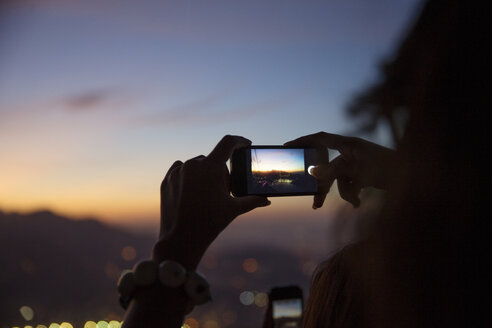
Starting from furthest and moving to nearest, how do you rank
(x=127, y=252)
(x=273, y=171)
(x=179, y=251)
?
1. (x=127, y=252)
2. (x=273, y=171)
3. (x=179, y=251)

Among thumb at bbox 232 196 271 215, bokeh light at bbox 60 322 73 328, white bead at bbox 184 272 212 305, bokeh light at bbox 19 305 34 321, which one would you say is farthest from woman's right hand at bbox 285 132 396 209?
bokeh light at bbox 19 305 34 321

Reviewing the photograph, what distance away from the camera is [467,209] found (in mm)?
445

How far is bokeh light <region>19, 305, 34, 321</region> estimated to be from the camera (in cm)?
236

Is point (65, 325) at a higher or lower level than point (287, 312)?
lower

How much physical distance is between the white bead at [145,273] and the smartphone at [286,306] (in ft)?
2.84

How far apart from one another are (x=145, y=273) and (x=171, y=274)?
5 cm

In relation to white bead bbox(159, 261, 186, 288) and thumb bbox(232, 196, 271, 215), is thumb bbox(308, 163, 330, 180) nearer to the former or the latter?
thumb bbox(232, 196, 271, 215)

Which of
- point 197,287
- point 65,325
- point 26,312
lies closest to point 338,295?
point 197,287

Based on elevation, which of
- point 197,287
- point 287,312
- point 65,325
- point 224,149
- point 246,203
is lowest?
point 65,325

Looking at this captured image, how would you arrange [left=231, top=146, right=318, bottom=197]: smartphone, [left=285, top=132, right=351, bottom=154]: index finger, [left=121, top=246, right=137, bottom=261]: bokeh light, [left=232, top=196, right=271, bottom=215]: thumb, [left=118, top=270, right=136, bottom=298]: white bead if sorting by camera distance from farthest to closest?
[left=121, top=246, right=137, bottom=261]: bokeh light
[left=285, top=132, right=351, bottom=154]: index finger
[left=231, top=146, right=318, bottom=197]: smartphone
[left=232, top=196, right=271, bottom=215]: thumb
[left=118, top=270, right=136, bottom=298]: white bead

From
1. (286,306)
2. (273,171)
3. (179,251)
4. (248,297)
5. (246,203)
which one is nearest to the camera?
(179,251)

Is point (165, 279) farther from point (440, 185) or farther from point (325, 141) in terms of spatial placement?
point (325, 141)

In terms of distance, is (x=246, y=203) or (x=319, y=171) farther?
(x=319, y=171)

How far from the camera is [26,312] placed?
246cm
